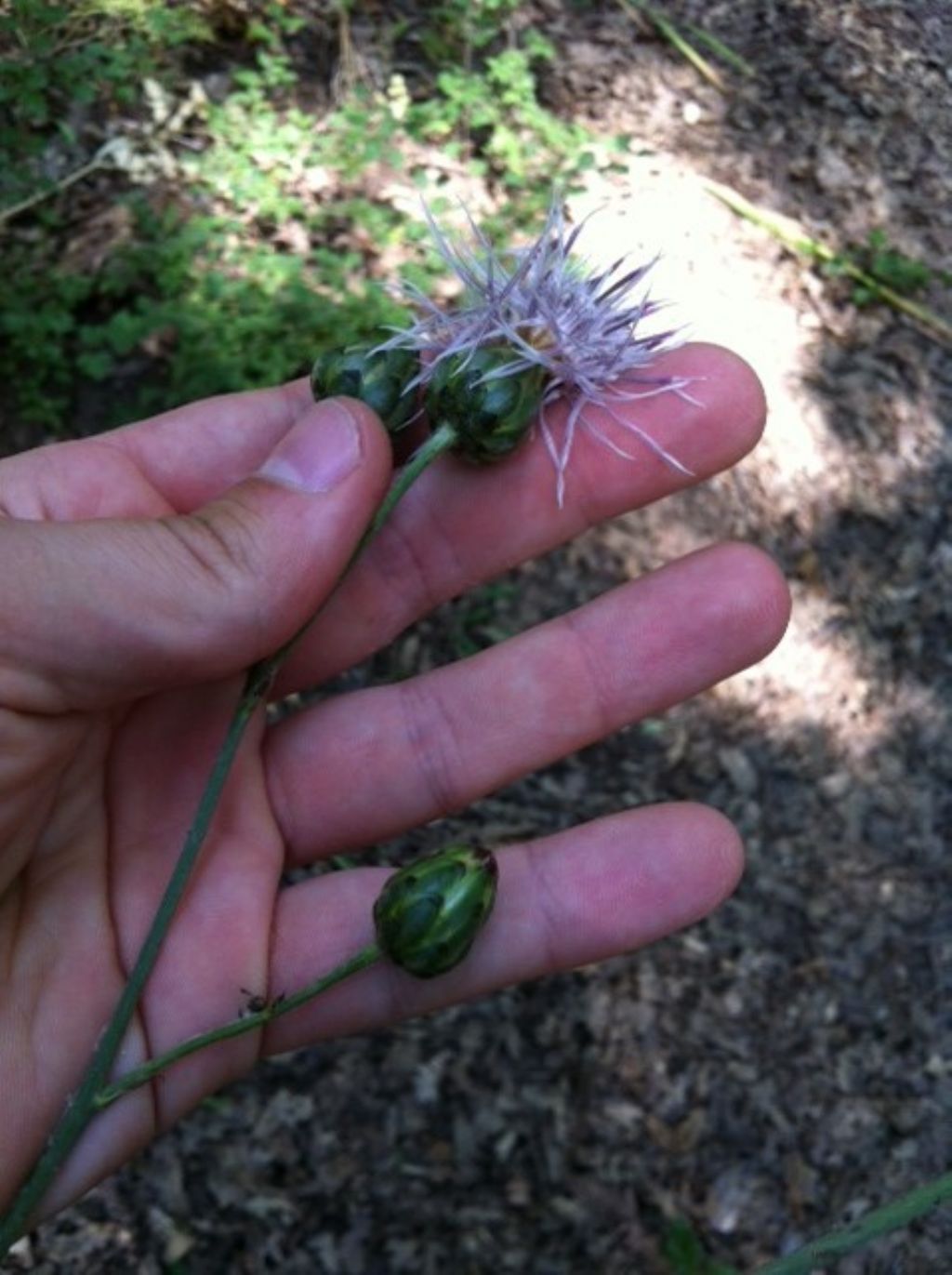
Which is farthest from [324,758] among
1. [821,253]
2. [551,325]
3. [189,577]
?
[821,253]

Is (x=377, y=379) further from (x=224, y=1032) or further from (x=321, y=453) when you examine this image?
(x=224, y=1032)

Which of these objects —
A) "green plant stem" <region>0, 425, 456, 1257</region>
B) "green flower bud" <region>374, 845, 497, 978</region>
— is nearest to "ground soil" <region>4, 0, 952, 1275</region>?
"green plant stem" <region>0, 425, 456, 1257</region>

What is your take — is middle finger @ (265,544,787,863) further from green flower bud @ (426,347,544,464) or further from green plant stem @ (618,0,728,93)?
green plant stem @ (618,0,728,93)

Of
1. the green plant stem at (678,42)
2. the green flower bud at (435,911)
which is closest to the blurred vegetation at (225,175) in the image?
the green plant stem at (678,42)

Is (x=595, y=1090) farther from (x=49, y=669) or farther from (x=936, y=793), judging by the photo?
(x=49, y=669)

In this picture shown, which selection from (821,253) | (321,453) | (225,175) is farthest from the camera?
(821,253)
